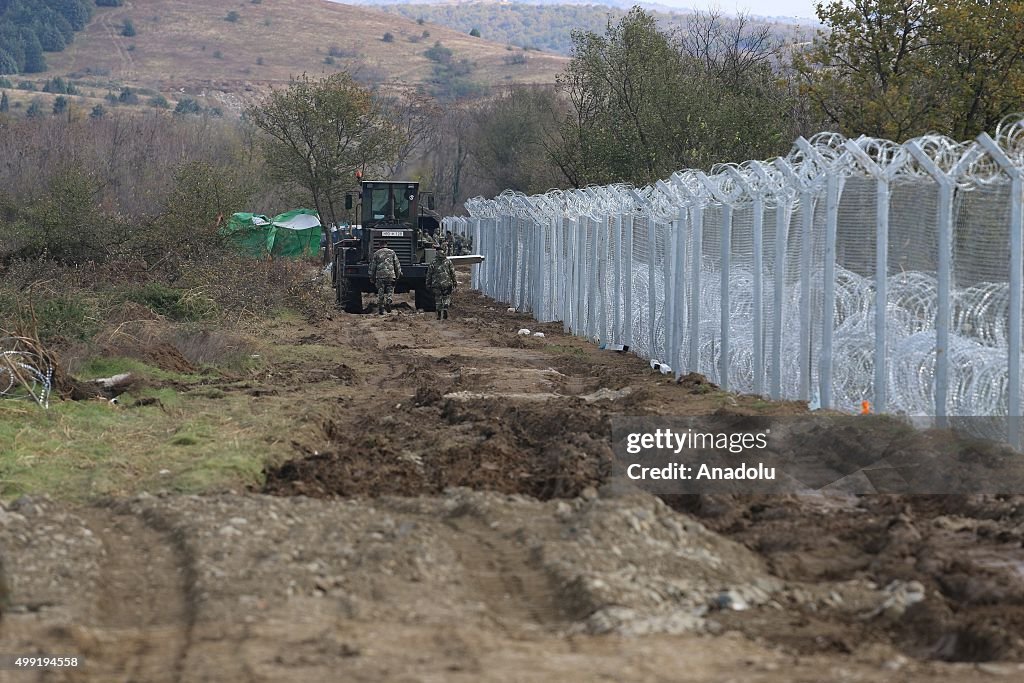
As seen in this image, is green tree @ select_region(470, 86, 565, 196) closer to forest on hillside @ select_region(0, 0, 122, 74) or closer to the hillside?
the hillside

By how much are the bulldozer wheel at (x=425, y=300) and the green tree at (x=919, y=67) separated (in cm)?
812

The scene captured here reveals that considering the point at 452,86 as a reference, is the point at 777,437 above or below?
below

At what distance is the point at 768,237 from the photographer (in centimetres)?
1310

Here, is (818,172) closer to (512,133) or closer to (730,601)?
(730,601)

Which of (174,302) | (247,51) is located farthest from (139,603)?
(247,51)

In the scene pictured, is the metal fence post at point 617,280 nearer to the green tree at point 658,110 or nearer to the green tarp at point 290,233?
the green tree at point 658,110

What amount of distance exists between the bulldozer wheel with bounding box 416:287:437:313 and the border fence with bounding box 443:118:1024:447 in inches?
356

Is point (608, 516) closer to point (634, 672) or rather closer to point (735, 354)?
point (634, 672)

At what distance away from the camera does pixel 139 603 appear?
6102mm

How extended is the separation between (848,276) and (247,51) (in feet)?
374

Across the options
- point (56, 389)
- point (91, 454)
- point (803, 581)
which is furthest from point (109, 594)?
point (56, 389)

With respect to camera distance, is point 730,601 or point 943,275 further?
point 943,275

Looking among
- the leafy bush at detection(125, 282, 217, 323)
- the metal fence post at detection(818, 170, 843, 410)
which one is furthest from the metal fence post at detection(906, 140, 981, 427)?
the leafy bush at detection(125, 282, 217, 323)

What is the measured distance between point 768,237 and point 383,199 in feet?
52.3
